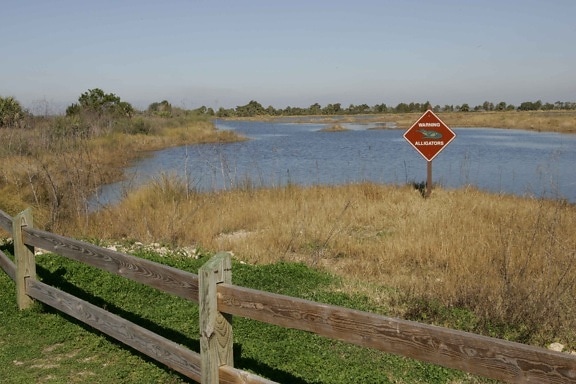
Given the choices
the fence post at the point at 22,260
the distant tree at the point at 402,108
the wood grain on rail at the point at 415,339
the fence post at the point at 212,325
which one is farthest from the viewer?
the distant tree at the point at 402,108

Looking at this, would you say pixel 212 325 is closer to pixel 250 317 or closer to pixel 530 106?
pixel 250 317

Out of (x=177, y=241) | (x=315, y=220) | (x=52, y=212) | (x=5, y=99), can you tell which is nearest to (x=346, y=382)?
(x=177, y=241)

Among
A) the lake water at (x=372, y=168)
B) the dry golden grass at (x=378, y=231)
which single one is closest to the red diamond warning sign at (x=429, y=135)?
the dry golden grass at (x=378, y=231)

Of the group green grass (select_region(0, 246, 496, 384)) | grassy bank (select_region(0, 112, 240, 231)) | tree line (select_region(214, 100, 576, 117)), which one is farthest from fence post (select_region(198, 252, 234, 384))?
tree line (select_region(214, 100, 576, 117))

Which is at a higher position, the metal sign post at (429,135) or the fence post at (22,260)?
the metal sign post at (429,135)

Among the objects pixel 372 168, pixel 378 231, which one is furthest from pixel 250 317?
pixel 372 168

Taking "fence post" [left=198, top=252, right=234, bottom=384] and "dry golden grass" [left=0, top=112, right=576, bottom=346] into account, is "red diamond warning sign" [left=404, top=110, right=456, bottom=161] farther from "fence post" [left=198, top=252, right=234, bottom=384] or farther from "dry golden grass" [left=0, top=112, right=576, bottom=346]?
"fence post" [left=198, top=252, right=234, bottom=384]

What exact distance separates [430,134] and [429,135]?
4 centimetres

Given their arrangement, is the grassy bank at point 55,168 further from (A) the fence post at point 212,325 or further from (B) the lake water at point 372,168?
(A) the fence post at point 212,325

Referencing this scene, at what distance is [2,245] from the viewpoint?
9.93 metres

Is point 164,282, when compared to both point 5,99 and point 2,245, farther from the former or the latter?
point 5,99

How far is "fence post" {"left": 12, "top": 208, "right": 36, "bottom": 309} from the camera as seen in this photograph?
661 cm

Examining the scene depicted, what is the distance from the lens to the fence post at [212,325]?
3.92 metres

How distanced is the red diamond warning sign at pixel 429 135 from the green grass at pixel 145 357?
814 centimetres
